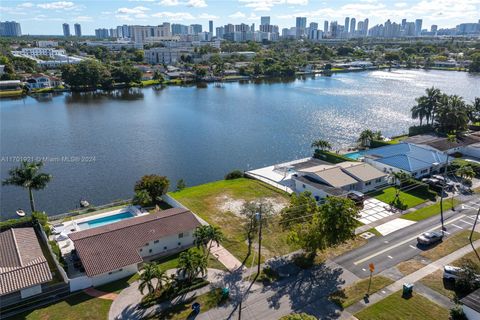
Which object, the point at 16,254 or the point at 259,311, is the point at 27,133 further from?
the point at 259,311

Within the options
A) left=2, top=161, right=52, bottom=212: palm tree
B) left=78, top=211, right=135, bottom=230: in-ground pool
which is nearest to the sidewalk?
left=78, top=211, right=135, bottom=230: in-ground pool

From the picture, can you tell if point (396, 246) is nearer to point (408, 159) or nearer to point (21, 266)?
point (408, 159)

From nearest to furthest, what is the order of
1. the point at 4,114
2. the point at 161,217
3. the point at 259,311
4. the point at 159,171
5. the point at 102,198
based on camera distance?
the point at 259,311, the point at 161,217, the point at 102,198, the point at 159,171, the point at 4,114

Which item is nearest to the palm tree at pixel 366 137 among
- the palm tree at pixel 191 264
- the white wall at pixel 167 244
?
the white wall at pixel 167 244

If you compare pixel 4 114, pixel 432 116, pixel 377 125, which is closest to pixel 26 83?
pixel 4 114

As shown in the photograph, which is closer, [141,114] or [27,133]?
[27,133]

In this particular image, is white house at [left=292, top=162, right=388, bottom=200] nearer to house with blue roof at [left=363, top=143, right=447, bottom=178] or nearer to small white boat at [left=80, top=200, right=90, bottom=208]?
Result: house with blue roof at [left=363, top=143, right=447, bottom=178]
